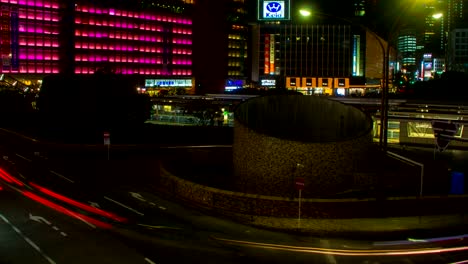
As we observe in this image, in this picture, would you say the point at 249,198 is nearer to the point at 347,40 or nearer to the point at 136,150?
the point at 136,150

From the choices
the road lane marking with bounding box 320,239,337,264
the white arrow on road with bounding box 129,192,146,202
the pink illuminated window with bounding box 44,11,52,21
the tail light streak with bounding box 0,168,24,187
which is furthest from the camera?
the pink illuminated window with bounding box 44,11,52,21

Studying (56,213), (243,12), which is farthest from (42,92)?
→ (243,12)

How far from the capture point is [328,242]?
59.4 ft

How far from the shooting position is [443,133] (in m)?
27.8

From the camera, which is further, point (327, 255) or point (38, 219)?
point (38, 219)

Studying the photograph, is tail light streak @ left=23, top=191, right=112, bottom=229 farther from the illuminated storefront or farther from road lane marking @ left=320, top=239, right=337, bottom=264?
the illuminated storefront

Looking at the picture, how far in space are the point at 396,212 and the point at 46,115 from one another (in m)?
42.7

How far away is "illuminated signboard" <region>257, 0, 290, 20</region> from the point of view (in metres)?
33.8

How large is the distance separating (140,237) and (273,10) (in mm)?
20593

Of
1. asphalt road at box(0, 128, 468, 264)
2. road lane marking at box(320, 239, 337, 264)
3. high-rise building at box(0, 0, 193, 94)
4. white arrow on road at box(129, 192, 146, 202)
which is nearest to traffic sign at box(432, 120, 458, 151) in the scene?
asphalt road at box(0, 128, 468, 264)

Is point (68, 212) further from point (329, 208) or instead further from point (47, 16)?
point (47, 16)

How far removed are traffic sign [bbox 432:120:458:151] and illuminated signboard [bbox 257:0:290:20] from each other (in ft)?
35.6

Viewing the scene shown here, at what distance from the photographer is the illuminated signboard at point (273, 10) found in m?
33.8

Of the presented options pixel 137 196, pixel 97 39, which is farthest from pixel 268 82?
pixel 137 196
